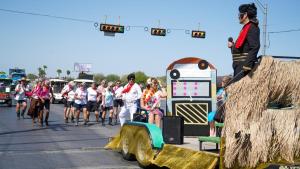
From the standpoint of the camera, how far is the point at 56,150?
9.88m

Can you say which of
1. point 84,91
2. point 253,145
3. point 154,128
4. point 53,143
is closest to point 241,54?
point 253,145

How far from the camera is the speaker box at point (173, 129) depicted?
291 inches

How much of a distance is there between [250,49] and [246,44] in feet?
0.55

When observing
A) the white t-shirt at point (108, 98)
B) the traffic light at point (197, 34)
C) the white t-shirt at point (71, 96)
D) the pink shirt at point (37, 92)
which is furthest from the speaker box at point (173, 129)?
the traffic light at point (197, 34)

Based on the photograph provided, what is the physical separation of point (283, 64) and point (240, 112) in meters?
0.87

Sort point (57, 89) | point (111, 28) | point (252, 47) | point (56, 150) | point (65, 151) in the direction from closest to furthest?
point (252, 47)
point (65, 151)
point (56, 150)
point (111, 28)
point (57, 89)

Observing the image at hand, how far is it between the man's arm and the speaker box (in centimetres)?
253

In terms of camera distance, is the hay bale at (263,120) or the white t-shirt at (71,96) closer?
the hay bale at (263,120)

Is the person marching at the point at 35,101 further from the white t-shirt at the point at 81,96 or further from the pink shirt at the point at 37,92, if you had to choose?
the white t-shirt at the point at 81,96

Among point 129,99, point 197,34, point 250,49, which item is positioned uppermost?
point 197,34

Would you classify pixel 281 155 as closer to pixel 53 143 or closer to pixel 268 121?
pixel 268 121

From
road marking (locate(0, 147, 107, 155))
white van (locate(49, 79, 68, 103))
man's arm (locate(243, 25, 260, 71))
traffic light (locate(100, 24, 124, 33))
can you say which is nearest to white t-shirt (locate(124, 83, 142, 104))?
road marking (locate(0, 147, 107, 155))

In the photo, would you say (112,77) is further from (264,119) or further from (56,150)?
(264,119)

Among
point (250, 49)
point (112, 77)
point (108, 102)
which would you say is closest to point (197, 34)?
point (108, 102)
